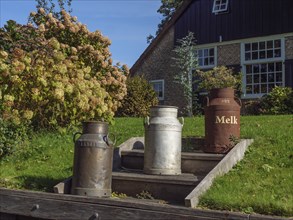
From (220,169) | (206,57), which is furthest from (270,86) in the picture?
(220,169)

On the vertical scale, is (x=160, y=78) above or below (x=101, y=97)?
above

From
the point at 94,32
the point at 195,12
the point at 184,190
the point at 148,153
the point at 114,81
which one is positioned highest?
the point at 195,12

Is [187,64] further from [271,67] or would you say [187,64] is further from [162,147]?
[162,147]

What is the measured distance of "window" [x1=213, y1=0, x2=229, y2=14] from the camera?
66.2 feet

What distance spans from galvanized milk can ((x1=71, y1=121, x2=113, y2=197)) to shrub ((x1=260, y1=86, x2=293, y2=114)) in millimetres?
11329

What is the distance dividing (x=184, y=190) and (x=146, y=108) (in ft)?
35.6

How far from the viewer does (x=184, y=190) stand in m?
5.08

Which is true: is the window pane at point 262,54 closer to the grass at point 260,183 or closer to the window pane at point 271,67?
the window pane at point 271,67

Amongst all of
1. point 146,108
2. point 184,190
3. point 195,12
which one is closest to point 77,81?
point 184,190

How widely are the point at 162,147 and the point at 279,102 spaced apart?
11.2m

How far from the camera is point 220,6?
66.9 feet

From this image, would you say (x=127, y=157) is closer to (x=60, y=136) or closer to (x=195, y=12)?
(x=60, y=136)

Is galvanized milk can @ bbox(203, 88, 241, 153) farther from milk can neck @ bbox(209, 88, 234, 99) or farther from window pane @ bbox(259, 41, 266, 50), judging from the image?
window pane @ bbox(259, 41, 266, 50)

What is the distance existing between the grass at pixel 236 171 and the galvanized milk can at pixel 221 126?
1.02 ft
